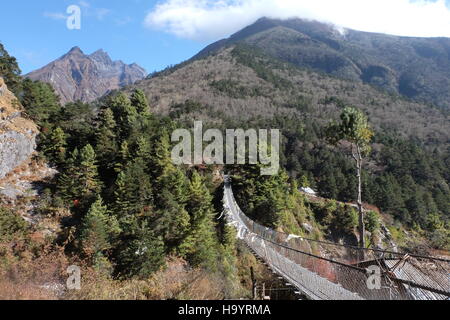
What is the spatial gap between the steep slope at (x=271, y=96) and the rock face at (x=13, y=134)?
51.9m

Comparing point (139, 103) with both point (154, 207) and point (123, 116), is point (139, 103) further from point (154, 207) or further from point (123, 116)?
point (154, 207)

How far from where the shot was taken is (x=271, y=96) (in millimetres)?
119750

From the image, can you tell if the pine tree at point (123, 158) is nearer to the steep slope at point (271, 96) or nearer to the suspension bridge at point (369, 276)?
the suspension bridge at point (369, 276)

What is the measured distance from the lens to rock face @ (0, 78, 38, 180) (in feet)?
75.7

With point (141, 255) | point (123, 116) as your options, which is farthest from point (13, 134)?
point (141, 255)

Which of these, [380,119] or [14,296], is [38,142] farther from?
[380,119]

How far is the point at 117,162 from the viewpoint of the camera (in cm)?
2583

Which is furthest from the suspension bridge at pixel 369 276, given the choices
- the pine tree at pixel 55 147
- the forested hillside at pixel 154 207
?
the pine tree at pixel 55 147

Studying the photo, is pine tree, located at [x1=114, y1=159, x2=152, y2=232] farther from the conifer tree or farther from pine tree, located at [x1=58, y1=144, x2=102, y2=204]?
the conifer tree

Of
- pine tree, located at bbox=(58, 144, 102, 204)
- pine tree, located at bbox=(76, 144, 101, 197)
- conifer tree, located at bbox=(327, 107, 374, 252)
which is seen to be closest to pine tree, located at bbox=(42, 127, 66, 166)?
pine tree, located at bbox=(58, 144, 102, 204)

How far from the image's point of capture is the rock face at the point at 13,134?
75.7 ft

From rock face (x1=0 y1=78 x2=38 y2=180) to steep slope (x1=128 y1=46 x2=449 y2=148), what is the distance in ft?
170

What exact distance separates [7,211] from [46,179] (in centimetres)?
526
